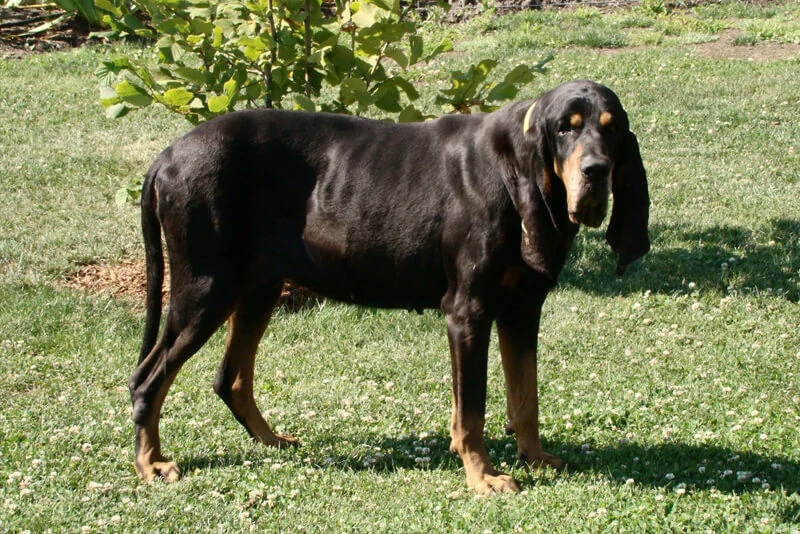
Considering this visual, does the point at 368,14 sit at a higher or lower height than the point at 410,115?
higher

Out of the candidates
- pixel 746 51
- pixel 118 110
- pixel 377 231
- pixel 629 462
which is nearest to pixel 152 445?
pixel 377 231

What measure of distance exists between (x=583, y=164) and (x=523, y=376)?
4.19 ft

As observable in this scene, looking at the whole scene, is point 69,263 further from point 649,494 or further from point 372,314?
point 649,494

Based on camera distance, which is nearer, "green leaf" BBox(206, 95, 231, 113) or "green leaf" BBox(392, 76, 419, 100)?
"green leaf" BBox(206, 95, 231, 113)

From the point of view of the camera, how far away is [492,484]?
4789 millimetres

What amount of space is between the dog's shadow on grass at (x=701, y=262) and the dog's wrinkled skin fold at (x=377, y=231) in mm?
2880

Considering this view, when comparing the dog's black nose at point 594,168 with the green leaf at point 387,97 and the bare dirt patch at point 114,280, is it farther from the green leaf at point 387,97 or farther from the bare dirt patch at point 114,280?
the bare dirt patch at point 114,280

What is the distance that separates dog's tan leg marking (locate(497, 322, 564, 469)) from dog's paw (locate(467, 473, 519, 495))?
0.30 metres

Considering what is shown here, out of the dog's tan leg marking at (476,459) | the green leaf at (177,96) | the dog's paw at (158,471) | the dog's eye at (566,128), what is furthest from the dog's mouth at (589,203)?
the green leaf at (177,96)

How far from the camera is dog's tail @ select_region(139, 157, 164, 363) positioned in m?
5.12

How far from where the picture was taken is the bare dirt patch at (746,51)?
13781 mm

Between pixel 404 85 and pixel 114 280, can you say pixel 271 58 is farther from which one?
pixel 114 280

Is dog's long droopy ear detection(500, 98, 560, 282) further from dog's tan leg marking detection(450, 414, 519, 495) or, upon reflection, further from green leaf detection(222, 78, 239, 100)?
green leaf detection(222, 78, 239, 100)

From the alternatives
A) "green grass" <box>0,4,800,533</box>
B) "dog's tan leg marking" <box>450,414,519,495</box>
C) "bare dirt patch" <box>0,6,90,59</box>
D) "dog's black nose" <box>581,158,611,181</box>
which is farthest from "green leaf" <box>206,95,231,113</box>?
"bare dirt patch" <box>0,6,90,59</box>
